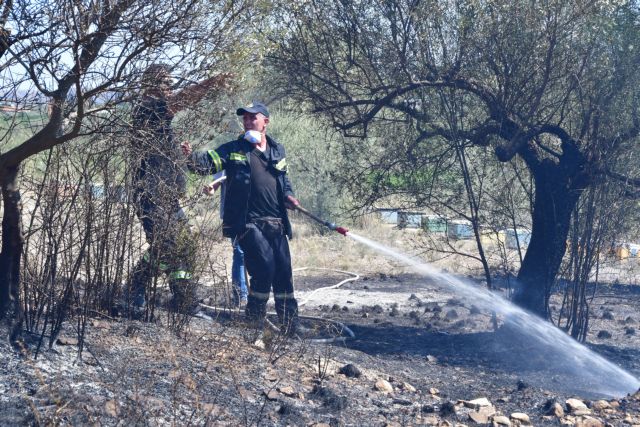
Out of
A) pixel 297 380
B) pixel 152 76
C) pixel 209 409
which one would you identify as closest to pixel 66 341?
pixel 209 409

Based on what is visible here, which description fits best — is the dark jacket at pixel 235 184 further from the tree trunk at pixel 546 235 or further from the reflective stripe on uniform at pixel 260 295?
the tree trunk at pixel 546 235

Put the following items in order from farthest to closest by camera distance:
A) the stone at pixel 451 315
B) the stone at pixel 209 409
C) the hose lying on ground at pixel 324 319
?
the stone at pixel 451 315 < the hose lying on ground at pixel 324 319 < the stone at pixel 209 409

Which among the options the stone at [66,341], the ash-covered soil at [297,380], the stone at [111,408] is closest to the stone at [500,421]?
the ash-covered soil at [297,380]

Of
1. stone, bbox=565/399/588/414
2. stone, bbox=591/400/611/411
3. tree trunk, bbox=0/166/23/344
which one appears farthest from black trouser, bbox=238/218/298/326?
stone, bbox=591/400/611/411

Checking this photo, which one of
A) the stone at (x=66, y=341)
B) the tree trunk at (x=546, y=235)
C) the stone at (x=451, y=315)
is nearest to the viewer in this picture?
the stone at (x=66, y=341)

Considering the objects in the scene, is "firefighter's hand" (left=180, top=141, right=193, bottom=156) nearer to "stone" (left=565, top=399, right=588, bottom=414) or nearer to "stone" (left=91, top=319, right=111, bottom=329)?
"stone" (left=91, top=319, right=111, bottom=329)

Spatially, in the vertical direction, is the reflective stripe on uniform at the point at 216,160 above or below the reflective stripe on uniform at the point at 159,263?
above

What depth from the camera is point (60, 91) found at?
452 cm

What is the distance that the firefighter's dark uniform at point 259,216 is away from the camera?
273 inches

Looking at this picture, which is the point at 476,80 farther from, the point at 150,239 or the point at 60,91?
the point at 60,91

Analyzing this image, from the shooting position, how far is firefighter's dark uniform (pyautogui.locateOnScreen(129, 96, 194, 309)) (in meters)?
5.42

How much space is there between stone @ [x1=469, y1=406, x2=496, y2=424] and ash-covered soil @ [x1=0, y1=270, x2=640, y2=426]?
0.03ft

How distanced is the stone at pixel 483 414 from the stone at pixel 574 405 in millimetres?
543

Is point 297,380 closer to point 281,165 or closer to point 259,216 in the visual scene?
point 259,216
